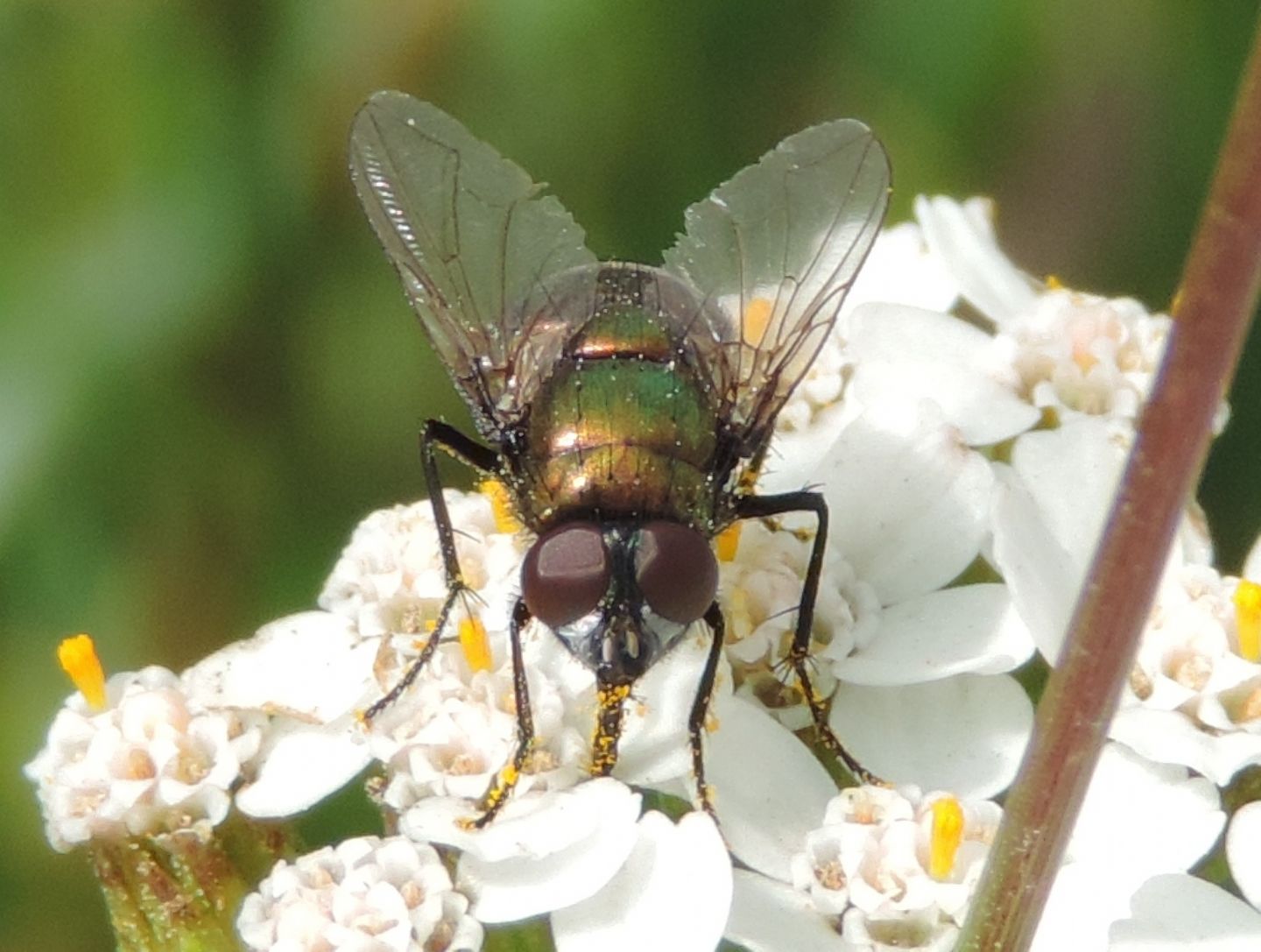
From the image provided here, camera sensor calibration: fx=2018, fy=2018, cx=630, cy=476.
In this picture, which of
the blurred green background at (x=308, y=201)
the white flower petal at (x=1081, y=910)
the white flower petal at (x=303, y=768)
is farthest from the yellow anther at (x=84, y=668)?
the white flower petal at (x=1081, y=910)

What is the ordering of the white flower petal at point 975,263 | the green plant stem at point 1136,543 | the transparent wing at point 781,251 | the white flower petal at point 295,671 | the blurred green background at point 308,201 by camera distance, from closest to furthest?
the green plant stem at point 1136,543, the white flower petal at point 295,671, the transparent wing at point 781,251, the white flower petal at point 975,263, the blurred green background at point 308,201

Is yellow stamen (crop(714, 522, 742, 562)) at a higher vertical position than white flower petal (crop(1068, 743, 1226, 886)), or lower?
higher

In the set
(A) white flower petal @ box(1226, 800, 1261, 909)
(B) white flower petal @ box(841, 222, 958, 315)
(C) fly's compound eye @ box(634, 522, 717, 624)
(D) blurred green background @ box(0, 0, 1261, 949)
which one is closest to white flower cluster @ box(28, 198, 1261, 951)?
(A) white flower petal @ box(1226, 800, 1261, 909)

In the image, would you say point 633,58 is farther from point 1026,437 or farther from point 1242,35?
point 1026,437

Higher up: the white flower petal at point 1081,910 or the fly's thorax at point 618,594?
the fly's thorax at point 618,594

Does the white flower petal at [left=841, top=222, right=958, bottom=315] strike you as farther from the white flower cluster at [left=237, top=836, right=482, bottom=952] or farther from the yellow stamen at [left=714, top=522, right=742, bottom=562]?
the white flower cluster at [left=237, top=836, right=482, bottom=952]

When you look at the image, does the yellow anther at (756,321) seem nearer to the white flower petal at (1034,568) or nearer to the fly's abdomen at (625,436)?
the fly's abdomen at (625,436)

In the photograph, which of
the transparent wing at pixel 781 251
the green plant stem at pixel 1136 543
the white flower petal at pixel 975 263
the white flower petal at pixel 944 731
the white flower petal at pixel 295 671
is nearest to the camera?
the green plant stem at pixel 1136 543
